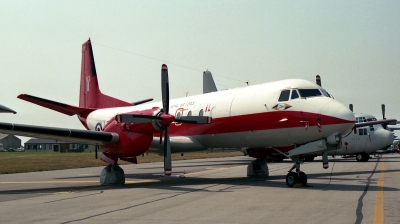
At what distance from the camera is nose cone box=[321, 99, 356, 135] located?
13.9 metres

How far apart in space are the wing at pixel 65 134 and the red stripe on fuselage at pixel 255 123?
127 inches

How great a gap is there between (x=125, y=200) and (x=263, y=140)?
6113 mm

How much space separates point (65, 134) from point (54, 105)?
6640 millimetres

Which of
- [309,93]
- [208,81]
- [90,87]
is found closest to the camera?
[309,93]

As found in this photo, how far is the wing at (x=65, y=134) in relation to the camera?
15562 millimetres

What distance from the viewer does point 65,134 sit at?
639 inches

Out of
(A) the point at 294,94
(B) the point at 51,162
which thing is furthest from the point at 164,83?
(B) the point at 51,162

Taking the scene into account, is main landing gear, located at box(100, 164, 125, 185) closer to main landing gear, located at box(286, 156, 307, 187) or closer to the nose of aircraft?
main landing gear, located at box(286, 156, 307, 187)

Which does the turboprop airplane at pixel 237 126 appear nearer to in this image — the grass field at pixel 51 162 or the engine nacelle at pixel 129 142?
the engine nacelle at pixel 129 142

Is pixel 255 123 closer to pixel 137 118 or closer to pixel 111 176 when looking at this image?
pixel 137 118

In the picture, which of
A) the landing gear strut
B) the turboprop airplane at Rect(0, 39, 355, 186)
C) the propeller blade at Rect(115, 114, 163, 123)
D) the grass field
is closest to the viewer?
the turboprop airplane at Rect(0, 39, 355, 186)

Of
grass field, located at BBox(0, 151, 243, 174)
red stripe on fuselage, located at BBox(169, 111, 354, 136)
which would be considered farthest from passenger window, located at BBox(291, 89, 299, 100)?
grass field, located at BBox(0, 151, 243, 174)

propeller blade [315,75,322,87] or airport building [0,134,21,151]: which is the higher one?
airport building [0,134,21,151]

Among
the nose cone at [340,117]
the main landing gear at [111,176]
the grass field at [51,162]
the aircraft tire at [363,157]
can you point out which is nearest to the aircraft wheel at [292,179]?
the nose cone at [340,117]
